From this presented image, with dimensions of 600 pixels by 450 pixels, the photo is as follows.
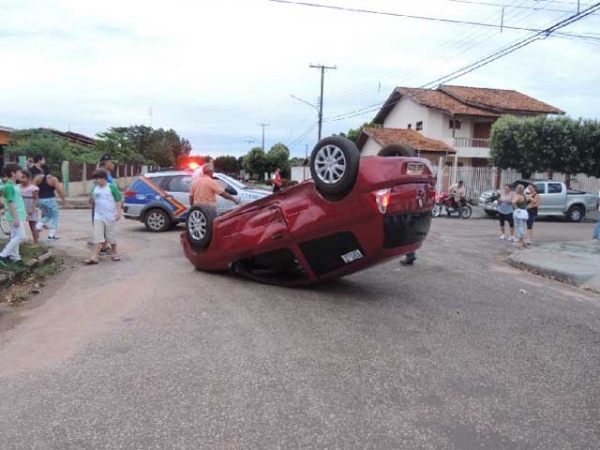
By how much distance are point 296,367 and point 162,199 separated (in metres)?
9.61

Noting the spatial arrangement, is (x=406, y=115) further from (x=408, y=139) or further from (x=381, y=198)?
(x=381, y=198)

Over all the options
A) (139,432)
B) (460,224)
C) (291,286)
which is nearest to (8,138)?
(460,224)

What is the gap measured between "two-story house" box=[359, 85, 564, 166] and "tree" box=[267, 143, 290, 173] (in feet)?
68.4

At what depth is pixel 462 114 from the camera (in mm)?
34312

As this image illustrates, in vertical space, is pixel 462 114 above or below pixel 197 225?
above

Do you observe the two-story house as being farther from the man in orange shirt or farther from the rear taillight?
the rear taillight

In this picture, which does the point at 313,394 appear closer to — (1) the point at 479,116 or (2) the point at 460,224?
(2) the point at 460,224

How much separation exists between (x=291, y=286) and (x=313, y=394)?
10.4ft

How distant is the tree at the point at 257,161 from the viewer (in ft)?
196

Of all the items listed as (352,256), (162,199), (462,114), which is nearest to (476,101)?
(462,114)

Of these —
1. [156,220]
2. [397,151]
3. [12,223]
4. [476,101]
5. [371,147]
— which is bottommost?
[156,220]

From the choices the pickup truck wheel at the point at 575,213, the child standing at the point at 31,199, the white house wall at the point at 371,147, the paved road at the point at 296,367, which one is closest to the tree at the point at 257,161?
the white house wall at the point at 371,147

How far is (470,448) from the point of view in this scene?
3.01 m

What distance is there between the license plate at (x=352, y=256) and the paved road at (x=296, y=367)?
1.76 feet
